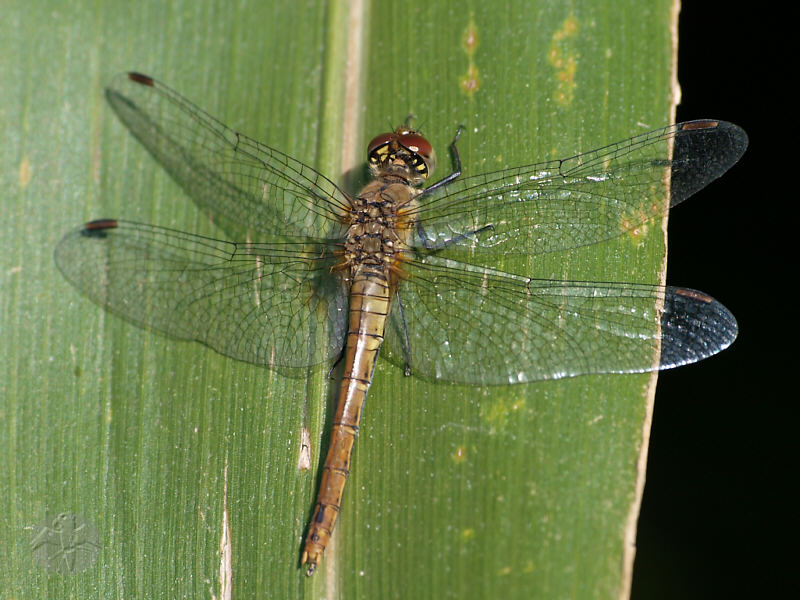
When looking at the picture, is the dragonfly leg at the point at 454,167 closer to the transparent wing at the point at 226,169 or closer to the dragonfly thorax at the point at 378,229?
the dragonfly thorax at the point at 378,229

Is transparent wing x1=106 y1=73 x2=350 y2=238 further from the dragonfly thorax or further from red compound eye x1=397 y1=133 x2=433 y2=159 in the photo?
red compound eye x1=397 y1=133 x2=433 y2=159

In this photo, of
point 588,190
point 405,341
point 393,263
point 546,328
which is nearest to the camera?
point 546,328

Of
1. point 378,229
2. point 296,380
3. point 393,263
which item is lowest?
point 296,380

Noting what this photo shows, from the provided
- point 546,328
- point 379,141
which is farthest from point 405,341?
point 379,141

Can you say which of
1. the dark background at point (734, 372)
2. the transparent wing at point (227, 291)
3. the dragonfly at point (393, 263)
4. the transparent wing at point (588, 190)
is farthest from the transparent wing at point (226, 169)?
the dark background at point (734, 372)

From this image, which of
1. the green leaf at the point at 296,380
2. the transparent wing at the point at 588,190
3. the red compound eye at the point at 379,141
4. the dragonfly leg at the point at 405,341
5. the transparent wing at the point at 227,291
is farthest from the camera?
the red compound eye at the point at 379,141

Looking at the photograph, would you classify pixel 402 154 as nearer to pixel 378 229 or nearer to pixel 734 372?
pixel 378 229

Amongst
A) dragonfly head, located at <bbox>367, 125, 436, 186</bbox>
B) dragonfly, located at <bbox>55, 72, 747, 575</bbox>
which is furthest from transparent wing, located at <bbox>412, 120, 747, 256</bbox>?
dragonfly head, located at <bbox>367, 125, 436, 186</bbox>

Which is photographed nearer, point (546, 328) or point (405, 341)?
point (546, 328)
